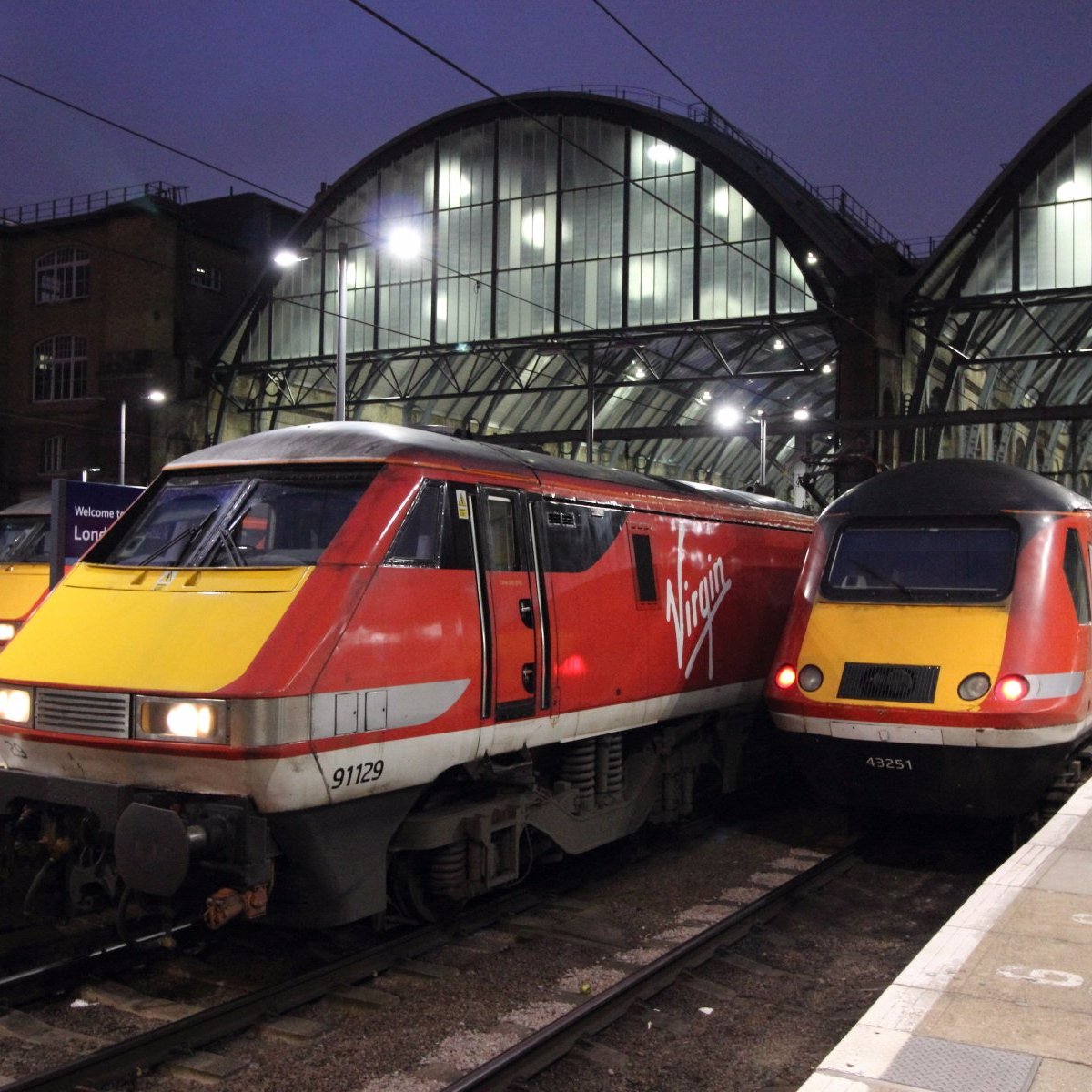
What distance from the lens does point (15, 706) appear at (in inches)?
271

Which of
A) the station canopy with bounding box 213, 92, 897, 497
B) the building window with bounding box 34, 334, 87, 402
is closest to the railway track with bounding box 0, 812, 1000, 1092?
the station canopy with bounding box 213, 92, 897, 497

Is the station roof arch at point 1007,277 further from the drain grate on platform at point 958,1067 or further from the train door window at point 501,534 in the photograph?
the drain grate on platform at point 958,1067

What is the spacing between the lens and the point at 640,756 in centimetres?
1030

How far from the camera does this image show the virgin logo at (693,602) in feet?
34.4

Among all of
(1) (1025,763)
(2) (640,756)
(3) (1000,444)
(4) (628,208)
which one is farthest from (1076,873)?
(3) (1000,444)

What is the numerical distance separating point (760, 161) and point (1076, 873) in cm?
3222

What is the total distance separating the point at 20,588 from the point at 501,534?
32.9 ft

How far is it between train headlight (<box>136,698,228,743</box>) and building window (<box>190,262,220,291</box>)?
40.3m

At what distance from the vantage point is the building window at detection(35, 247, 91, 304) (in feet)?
147

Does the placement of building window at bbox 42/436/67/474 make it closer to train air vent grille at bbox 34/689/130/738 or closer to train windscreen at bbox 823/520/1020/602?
train windscreen at bbox 823/520/1020/602

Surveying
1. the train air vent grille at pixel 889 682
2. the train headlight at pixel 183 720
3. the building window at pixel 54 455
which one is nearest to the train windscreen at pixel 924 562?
the train air vent grille at pixel 889 682

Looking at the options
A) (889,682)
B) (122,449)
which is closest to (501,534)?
(889,682)

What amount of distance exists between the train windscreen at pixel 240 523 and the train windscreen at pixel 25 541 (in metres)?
9.32

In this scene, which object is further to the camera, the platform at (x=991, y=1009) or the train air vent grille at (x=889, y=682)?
the train air vent grille at (x=889, y=682)
